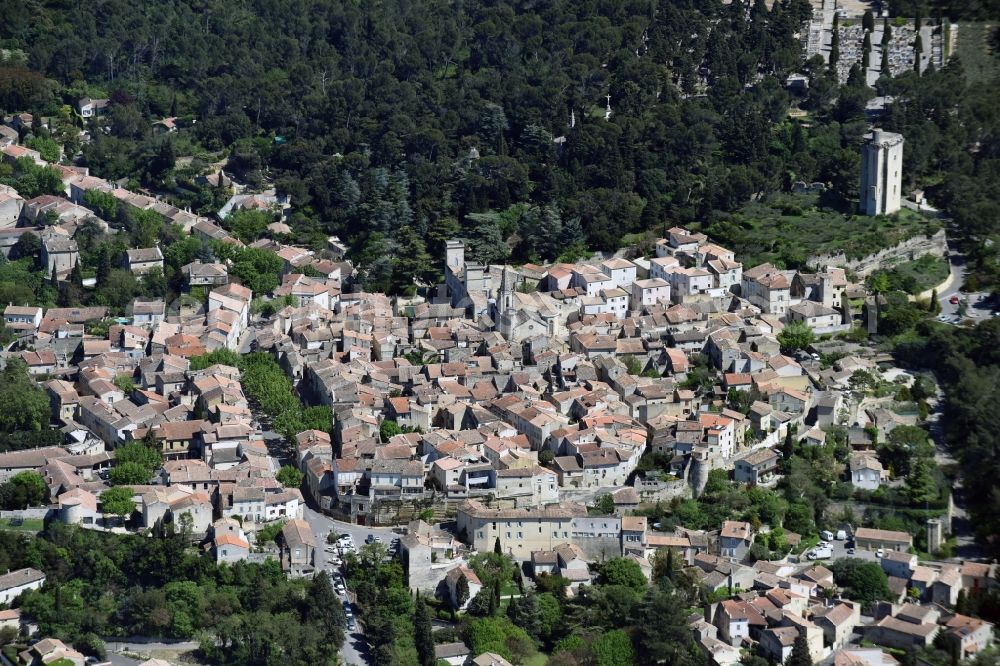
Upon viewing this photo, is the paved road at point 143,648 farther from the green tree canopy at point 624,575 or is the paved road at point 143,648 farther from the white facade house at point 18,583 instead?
the green tree canopy at point 624,575

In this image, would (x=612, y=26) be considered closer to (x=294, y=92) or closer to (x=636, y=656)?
(x=294, y=92)

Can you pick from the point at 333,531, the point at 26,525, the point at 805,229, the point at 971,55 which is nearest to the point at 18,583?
the point at 26,525

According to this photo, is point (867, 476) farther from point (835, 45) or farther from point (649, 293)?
point (835, 45)

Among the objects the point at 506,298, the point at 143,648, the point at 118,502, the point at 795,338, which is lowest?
the point at 143,648

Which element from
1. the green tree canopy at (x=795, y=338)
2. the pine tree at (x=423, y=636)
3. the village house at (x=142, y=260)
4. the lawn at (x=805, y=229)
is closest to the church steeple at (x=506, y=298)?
the green tree canopy at (x=795, y=338)

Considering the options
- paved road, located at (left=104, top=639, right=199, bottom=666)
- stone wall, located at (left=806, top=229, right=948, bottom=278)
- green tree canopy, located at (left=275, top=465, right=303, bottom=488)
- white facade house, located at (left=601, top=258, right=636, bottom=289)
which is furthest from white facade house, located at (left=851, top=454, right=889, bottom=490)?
paved road, located at (left=104, top=639, right=199, bottom=666)

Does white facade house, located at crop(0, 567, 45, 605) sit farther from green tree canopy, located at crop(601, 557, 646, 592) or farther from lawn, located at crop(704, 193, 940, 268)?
lawn, located at crop(704, 193, 940, 268)
